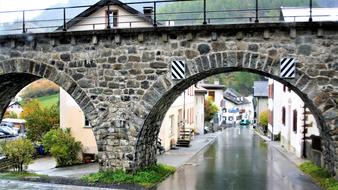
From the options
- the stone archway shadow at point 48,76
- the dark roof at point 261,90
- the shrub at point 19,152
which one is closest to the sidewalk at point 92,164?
the shrub at point 19,152

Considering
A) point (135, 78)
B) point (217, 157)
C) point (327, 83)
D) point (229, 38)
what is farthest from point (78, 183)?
point (217, 157)

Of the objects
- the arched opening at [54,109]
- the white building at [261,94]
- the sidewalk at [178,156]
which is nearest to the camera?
the arched opening at [54,109]

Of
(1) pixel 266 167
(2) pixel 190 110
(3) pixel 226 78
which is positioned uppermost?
(3) pixel 226 78

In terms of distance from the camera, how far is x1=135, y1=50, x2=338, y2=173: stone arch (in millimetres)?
14109

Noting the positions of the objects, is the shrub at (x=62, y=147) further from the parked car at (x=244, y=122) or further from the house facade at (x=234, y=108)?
the house facade at (x=234, y=108)

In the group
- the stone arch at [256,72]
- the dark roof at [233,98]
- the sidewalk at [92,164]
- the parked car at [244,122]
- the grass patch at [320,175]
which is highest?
the dark roof at [233,98]

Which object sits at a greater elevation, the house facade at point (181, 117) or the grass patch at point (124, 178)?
the house facade at point (181, 117)

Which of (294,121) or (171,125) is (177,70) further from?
(171,125)

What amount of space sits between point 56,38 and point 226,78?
10908 centimetres

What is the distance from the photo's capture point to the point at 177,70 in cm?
1535

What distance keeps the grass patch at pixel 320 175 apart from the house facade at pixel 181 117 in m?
10.3

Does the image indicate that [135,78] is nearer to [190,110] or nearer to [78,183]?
[78,183]

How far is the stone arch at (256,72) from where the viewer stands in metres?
14.1

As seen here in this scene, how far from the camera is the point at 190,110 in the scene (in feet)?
140
